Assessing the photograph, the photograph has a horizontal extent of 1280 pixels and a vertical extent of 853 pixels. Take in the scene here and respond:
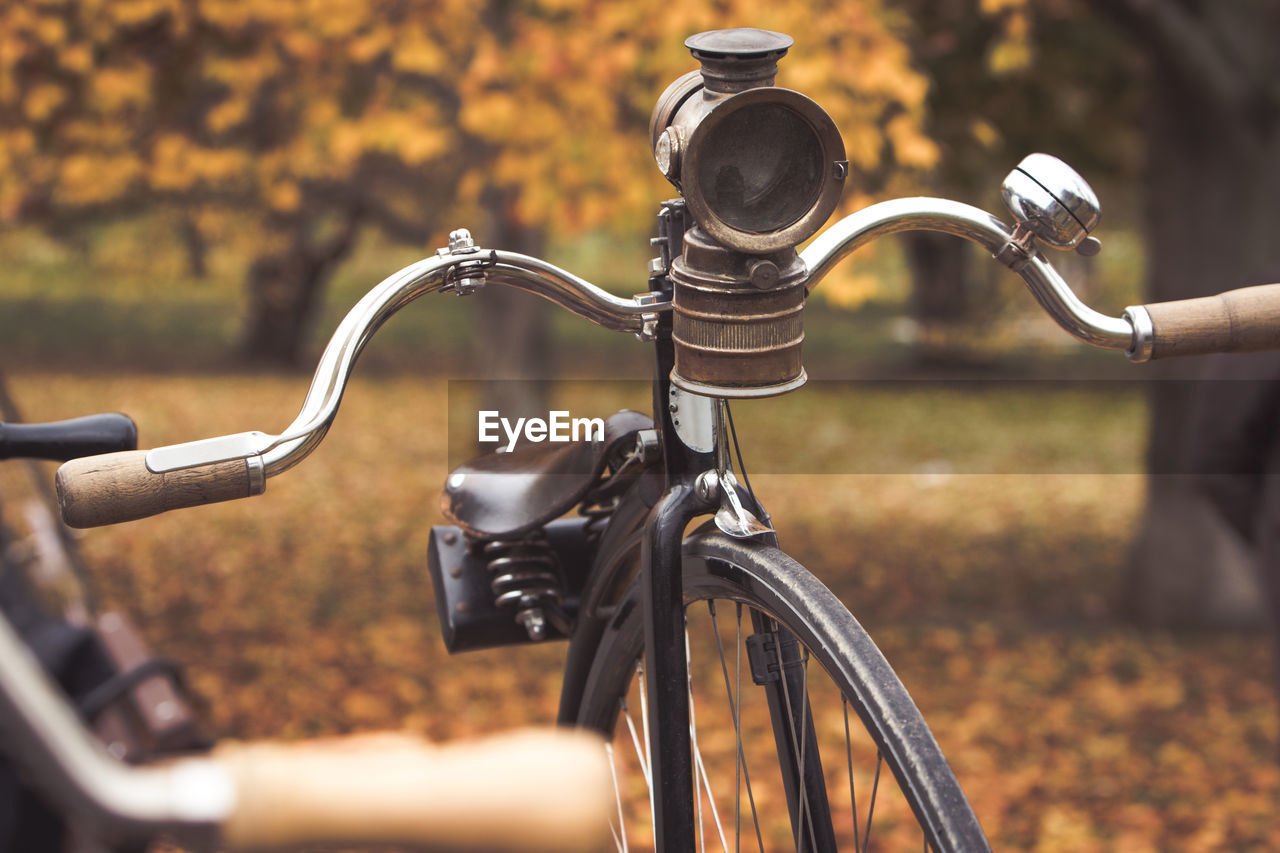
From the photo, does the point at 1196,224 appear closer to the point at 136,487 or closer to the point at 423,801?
the point at 136,487

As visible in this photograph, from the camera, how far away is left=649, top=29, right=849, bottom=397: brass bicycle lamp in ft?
4.25

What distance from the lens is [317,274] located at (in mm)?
21406

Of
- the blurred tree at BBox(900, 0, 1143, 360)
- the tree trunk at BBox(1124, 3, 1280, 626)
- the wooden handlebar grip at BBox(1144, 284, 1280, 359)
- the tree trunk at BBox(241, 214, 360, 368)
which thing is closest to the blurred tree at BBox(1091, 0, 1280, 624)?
the tree trunk at BBox(1124, 3, 1280, 626)

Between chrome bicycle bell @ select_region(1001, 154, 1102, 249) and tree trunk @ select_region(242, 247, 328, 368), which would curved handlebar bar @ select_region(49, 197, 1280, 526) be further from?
tree trunk @ select_region(242, 247, 328, 368)

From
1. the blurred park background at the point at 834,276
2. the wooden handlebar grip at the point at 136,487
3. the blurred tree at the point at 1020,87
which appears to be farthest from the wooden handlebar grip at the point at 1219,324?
the blurred tree at the point at 1020,87

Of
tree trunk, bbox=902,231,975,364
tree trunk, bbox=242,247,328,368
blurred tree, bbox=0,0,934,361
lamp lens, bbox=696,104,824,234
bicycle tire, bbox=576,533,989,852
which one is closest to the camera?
bicycle tire, bbox=576,533,989,852

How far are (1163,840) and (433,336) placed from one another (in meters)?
22.2

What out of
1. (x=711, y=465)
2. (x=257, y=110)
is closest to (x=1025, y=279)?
(x=711, y=465)

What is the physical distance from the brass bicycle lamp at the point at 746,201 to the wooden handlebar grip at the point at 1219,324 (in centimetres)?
52

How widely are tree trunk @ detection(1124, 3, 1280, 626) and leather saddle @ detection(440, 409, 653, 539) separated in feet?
14.2

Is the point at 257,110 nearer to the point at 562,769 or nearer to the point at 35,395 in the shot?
the point at 562,769

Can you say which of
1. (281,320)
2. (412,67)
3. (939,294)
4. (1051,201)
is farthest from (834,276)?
(281,320)

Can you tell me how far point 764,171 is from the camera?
4.33 ft

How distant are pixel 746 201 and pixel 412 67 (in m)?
4.17
